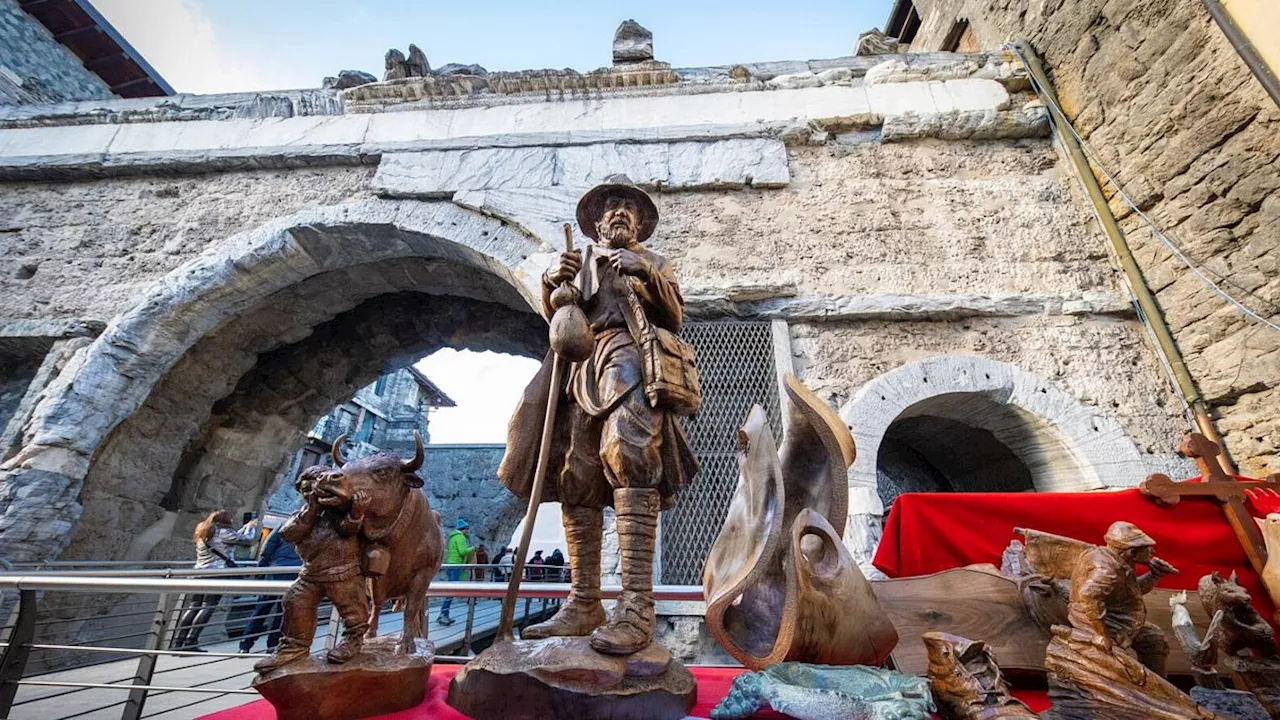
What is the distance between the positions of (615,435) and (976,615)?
144 centimetres

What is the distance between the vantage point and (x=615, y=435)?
1631 mm

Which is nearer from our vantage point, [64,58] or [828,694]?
[828,694]

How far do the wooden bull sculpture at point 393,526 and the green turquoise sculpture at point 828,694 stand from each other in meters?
1.03

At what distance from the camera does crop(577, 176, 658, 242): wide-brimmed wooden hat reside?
2.19 metres

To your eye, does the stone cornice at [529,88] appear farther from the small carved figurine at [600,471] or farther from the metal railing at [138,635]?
the metal railing at [138,635]

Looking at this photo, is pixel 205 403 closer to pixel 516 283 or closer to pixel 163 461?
pixel 163 461

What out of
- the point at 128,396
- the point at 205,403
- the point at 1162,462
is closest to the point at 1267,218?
the point at 1162,462

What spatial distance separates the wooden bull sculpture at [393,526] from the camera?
1564 millimetres

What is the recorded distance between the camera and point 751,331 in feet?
14.3

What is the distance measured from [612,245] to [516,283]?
8.98ft

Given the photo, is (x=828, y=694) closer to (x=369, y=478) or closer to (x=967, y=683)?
(x=967, y=683)

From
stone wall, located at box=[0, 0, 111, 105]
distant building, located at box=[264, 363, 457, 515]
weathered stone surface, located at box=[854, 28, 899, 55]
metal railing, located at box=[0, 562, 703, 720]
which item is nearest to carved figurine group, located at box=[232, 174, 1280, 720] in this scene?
metal railing, located at box=[0, 562, 703, 720]

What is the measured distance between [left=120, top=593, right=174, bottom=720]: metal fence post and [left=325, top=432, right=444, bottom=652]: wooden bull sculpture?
1161 millimetres

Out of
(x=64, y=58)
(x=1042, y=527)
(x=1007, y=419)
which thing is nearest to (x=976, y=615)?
(x=1042, y=527)
